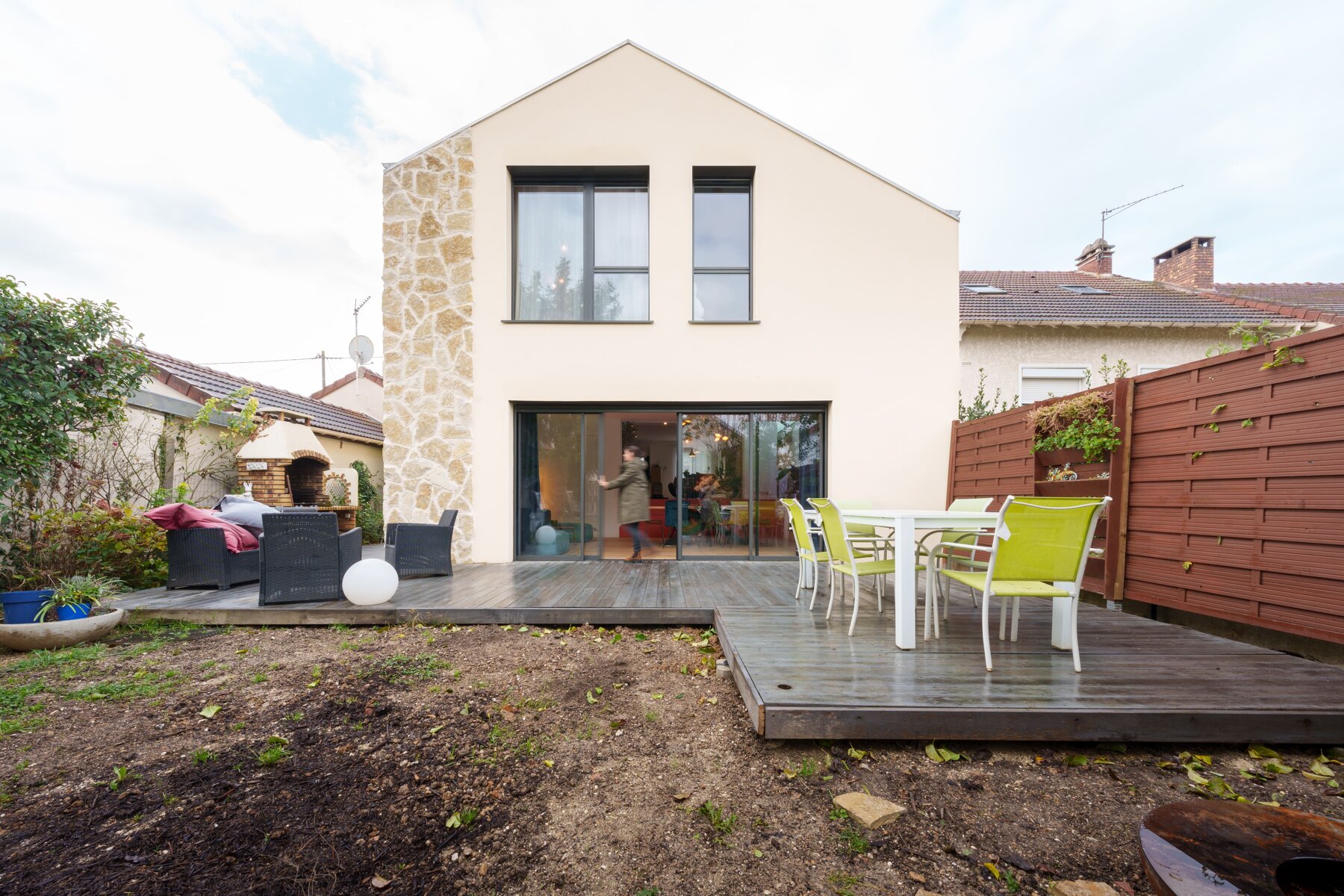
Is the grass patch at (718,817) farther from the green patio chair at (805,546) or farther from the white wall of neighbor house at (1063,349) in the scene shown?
the white wall of neighbor house at (1063,349)

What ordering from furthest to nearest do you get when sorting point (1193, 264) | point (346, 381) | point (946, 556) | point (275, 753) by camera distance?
1. point (346, 381)
2. point (1193, 264)
3. point (946, 556)
4. point (275, 753)

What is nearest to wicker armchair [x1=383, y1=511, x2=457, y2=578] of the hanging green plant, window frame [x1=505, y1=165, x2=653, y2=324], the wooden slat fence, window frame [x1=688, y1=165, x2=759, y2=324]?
window frame [x1=505, y1=165, x2=653, y2=324]

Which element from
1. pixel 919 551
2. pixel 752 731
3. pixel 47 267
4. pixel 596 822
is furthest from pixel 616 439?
pixel 47 267

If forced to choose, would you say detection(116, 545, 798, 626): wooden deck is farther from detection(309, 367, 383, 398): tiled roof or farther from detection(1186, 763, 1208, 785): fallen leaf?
detection(309, 367, 383, 398): tiled roof

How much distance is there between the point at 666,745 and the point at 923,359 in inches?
237

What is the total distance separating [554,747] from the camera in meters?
2.32

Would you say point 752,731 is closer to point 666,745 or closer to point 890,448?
point 666,745

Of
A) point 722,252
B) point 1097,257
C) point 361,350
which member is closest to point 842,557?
point 722,252

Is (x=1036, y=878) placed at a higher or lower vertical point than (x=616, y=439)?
lower

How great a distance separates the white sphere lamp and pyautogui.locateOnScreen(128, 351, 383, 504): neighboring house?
281 centimetres

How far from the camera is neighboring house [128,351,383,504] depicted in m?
6.21

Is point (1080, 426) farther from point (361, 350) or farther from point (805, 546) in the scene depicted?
point (361, 350)

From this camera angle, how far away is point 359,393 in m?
14.1

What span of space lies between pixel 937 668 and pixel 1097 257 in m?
13.8
